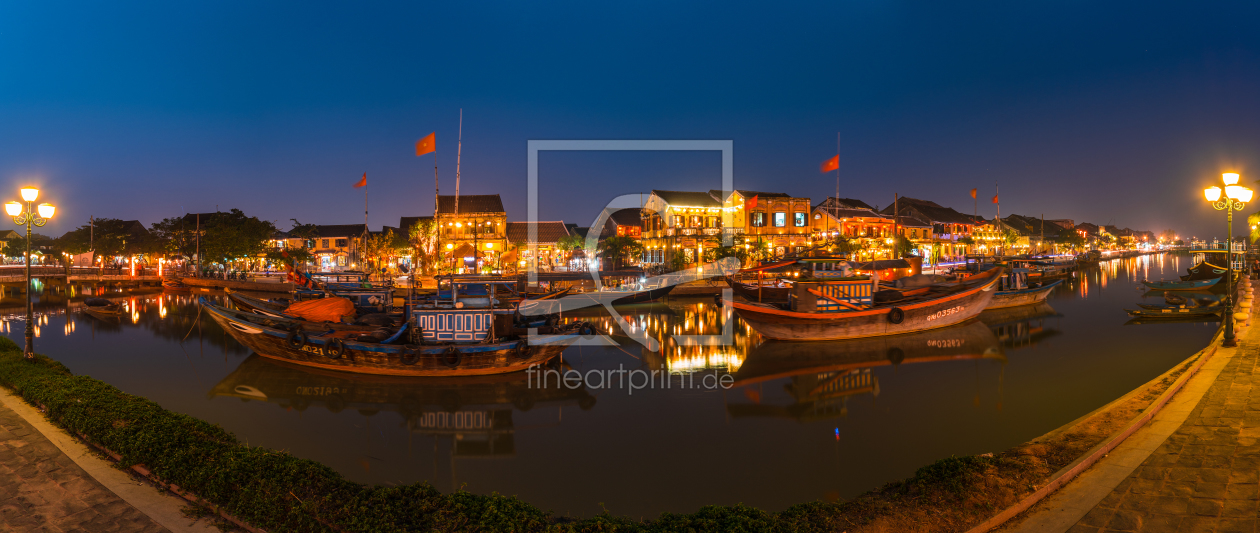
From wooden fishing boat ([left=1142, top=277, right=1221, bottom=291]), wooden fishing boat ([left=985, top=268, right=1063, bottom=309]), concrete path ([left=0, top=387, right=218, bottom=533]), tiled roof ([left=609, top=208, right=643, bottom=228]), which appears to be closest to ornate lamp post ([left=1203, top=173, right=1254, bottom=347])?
wooden fishing boat ([left=985, top=268, right=1063, bottom=309])

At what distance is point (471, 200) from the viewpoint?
180 ft

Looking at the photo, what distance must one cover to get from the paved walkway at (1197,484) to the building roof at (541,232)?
173 feet

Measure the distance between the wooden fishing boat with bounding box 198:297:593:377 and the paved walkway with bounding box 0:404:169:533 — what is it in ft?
24.0

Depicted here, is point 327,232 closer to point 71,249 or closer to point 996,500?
point 71,249

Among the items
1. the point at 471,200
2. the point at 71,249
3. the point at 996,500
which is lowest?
the point at 996,500

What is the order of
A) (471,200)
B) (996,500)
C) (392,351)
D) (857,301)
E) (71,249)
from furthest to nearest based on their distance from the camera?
(71,249) → (471,200) → (857,301) → (392,351) → (996,500)

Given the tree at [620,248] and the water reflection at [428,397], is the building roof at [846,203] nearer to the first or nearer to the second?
the tree at [620,248]

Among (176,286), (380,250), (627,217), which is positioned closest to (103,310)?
(176,286)

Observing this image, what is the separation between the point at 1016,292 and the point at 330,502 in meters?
35.5

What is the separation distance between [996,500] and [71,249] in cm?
8289

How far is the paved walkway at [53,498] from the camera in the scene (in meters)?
5.74

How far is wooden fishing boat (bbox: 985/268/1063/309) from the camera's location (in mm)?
30641

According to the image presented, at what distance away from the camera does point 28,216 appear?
44.0 feet

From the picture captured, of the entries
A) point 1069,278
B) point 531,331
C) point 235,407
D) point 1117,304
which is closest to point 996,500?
point 531,331
